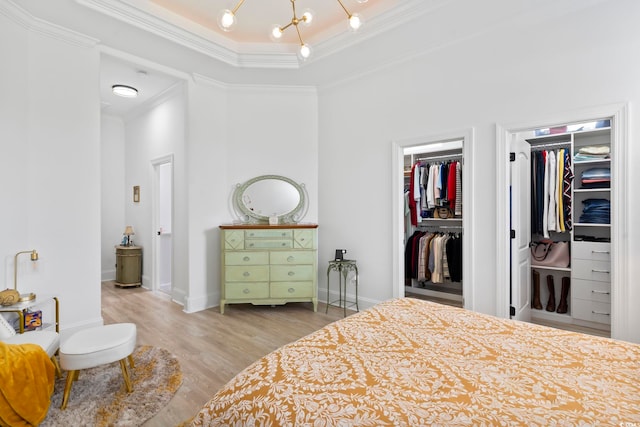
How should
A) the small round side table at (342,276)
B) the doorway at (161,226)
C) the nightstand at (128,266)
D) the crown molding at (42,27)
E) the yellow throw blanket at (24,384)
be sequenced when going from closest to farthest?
the yellow throw blanket at (24,384)
the crown molding at (42,27)
the small round side table at (342,276)
the doorway at (161,226)
the nightstand at (128,266)

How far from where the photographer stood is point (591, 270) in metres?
3.28

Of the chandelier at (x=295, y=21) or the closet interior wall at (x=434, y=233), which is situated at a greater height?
the chandelier at (x=295, y=21)

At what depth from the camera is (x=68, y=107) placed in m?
3.02

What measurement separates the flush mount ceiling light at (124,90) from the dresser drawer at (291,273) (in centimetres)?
302

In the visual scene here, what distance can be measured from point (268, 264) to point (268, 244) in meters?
0.23

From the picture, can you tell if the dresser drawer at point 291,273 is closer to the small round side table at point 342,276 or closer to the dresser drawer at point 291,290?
the dresser drawer at point 291,290

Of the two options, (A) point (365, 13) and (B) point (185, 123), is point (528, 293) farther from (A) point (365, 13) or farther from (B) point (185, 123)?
(B) point (185, 123)

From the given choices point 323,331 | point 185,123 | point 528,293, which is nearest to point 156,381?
point 323,331

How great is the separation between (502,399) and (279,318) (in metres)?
2.88

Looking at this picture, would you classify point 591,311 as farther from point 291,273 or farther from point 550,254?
point 291,273

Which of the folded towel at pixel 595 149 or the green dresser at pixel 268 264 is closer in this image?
the folded towel at pixel 595 149

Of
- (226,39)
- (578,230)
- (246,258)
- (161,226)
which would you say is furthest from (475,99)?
(161,226)

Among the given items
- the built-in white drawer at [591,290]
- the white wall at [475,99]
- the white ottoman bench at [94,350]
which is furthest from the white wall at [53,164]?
the built-in white drawer at [591,290]

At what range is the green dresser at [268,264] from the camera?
3.84 m
